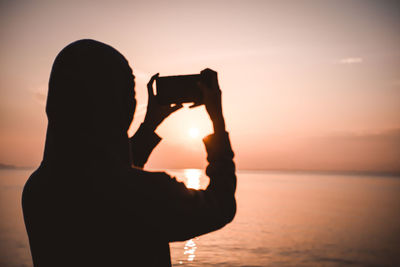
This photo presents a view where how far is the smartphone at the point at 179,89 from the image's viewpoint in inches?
67.2

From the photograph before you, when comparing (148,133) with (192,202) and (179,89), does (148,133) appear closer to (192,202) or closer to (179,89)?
(179,89)

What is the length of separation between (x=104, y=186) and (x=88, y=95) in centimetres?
44

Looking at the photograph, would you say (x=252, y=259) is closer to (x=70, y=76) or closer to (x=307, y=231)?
(x=307, y=231)

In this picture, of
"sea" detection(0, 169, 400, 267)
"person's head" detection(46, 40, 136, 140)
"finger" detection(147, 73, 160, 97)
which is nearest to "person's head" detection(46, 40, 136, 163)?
"person's head" detection(46, 40, 136, 140)

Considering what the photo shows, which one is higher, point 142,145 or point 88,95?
point 88,95

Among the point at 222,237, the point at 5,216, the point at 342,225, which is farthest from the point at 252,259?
the point at 5,216

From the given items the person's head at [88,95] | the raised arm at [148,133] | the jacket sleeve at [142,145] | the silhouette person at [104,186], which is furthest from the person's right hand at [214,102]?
the jacket sleeve at [142,145]

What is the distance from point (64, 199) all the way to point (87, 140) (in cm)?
31

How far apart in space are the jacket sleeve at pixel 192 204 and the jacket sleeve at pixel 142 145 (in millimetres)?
831

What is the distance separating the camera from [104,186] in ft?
4.19

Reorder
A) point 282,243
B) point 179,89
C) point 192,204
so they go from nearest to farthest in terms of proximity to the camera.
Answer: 1. point 192,204
2. point 179,89
3. point 282,243

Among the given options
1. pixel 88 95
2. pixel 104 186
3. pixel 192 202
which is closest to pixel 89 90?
pixel 88 95

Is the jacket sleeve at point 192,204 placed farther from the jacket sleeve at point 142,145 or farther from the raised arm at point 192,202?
the jacket sleeve at point 142,145

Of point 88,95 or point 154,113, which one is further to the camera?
point 154,113
